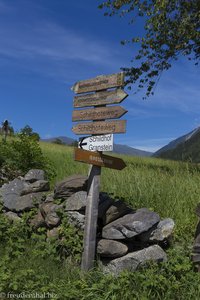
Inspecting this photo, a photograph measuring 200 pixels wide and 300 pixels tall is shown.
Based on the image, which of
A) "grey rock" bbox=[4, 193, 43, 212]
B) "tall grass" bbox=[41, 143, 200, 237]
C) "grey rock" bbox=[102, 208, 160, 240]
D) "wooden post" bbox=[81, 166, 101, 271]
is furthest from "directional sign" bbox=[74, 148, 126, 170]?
"grey rock" bbox=[4, 193, 43, 212]

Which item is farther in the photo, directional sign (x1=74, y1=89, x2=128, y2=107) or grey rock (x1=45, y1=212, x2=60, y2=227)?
grey rock (x1=45, y1=212, x2=60, y2=227)

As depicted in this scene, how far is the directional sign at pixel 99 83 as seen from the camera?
7.02m

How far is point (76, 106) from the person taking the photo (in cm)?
773

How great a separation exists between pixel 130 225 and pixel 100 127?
1729 mm

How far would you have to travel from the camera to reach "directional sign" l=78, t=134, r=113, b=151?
22.6ft

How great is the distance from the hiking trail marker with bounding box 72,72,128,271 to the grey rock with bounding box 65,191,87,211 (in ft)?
2.28

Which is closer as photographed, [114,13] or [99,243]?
[99,243]

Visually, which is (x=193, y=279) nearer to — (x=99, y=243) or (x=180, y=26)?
(x=99, y=243)

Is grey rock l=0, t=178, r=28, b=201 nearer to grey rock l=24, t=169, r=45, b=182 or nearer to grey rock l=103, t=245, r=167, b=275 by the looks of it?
grey rock l=24, t=169, r=45, b=182

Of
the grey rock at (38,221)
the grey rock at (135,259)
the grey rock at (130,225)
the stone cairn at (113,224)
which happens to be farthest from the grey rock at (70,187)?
the grey rock at (135,259)

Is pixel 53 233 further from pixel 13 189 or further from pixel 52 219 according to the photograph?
pixel 13 189

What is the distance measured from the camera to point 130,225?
667 centimetres

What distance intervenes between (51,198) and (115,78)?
2970 mm

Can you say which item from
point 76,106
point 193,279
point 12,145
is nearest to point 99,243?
point 193,279
